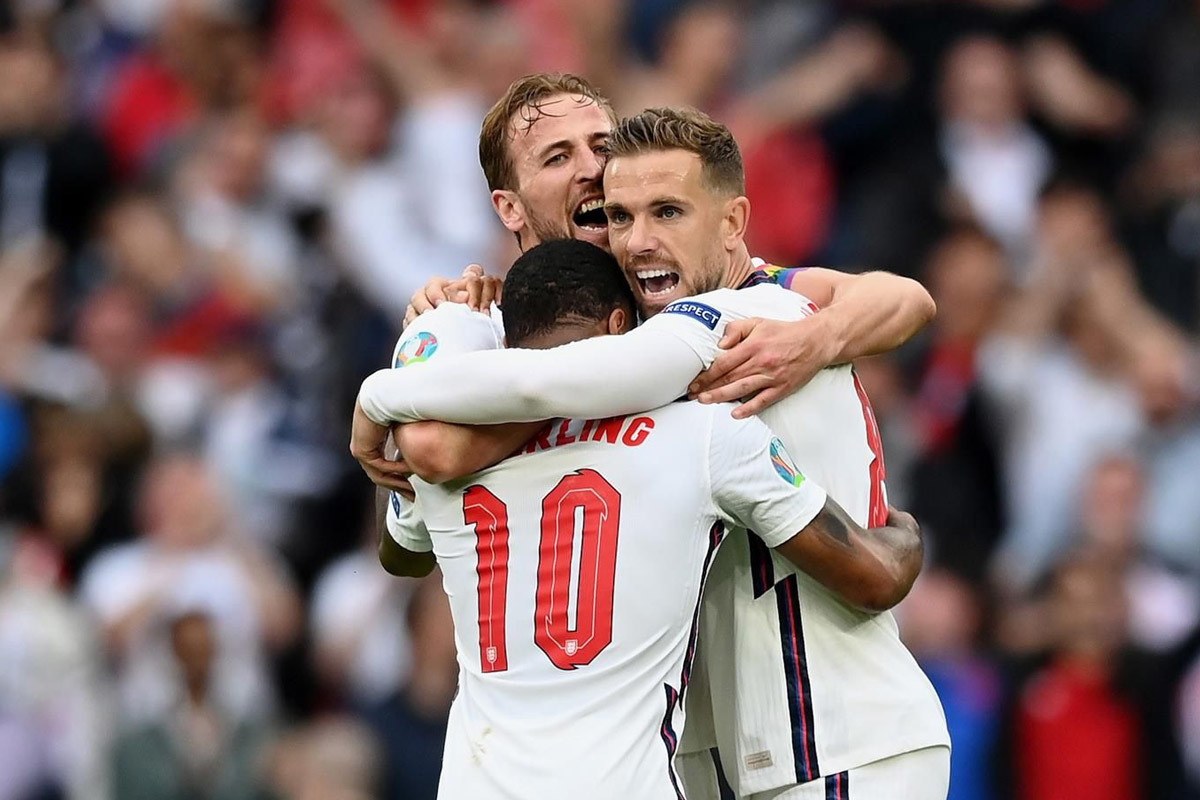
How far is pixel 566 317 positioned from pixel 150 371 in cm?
659

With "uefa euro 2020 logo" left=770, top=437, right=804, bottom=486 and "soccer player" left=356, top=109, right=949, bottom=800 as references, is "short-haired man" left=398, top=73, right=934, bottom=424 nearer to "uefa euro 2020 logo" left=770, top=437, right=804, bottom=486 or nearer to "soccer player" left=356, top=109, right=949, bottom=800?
"soccer player" left=356, top=109, right=949, bottom=800

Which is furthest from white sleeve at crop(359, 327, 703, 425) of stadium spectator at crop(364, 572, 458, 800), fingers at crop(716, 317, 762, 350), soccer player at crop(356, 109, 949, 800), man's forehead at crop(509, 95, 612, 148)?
stadium spectator at crop(364, 572, 458, 800)

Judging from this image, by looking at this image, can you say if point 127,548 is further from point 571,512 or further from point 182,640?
point 571,512

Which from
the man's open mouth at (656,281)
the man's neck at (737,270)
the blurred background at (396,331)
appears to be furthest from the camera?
the blurred background at (396,331)

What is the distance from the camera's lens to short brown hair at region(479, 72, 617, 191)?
5348 millimetres

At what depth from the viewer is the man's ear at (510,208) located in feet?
17.6

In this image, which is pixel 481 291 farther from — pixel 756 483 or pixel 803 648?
pixel 803 648

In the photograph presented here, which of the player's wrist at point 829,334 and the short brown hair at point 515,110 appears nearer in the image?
the player's wrist at point 829,334

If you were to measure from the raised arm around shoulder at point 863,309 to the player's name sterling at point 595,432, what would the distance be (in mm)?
558

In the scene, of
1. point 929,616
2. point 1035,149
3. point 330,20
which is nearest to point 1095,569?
point 929,616

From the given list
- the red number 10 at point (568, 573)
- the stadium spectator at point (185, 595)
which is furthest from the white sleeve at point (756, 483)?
the stadium spectator at point (185, 595)

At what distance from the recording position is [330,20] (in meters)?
12.3

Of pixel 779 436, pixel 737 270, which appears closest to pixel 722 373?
pixel 779 436

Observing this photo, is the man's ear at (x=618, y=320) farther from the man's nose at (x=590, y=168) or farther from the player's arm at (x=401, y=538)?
the player's arm at (x=401, y=538)
